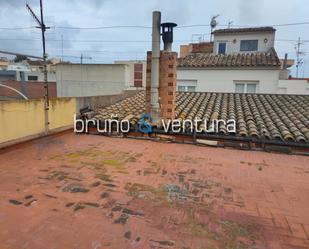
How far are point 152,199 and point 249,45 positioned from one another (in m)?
17.1

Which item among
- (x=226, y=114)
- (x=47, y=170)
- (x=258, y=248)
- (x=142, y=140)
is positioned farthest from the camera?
(x=226, y=114)

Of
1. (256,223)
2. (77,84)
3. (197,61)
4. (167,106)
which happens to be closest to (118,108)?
(167,106)

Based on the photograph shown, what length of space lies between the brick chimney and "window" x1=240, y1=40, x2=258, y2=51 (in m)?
12.9

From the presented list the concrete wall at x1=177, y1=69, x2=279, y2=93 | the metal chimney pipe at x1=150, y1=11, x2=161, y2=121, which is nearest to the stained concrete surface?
the metal chimney pipe at x1=150, y1=11, x2=161, y2=121

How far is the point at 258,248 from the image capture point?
2.15 meters

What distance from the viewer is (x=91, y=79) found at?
18375 millimetres

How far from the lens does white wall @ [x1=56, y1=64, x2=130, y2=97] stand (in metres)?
17.7

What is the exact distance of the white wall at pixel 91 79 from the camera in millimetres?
17703

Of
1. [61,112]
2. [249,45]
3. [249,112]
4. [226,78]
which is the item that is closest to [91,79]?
[226,78]

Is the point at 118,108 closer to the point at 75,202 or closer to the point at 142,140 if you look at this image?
the point at 142,140

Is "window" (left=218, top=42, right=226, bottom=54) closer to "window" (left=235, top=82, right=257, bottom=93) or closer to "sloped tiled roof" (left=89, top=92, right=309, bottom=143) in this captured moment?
"window" (left=235, top=82, right=257, bottom=93)

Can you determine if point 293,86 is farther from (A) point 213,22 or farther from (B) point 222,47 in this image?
(A) point 213,22

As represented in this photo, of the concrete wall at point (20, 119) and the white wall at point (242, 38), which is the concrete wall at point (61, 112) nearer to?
the concrete wall at point (20, 119)

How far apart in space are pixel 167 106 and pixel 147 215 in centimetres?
409
